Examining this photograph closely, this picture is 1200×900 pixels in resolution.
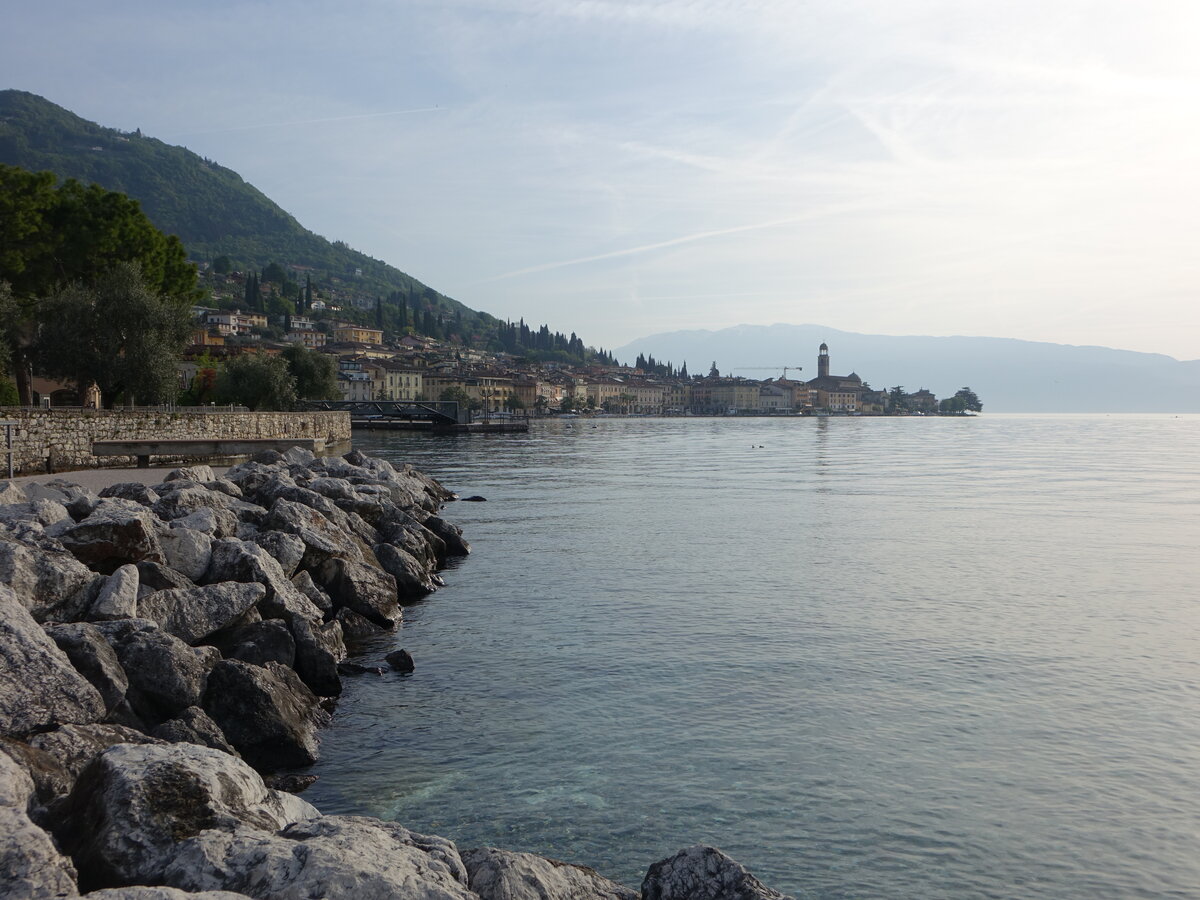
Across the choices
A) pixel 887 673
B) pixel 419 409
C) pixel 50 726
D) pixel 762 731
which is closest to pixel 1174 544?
pixel 887 673

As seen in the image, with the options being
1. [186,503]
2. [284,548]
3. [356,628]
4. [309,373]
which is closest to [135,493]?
[186,503]

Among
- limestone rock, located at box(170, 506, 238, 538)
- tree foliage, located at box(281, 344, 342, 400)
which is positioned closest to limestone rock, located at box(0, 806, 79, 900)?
limestone rock, located at box(170, 506, 238, 538)

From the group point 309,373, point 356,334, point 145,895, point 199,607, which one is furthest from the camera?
point 356,334

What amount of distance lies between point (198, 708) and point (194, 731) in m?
0.26

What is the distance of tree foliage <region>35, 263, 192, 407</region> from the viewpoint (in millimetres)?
31812

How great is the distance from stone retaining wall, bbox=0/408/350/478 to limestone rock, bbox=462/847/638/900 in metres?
19.7

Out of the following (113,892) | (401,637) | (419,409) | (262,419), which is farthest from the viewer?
(419,409)

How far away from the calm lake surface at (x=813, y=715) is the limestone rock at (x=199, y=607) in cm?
128

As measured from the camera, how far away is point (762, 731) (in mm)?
8219

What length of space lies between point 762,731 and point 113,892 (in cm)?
558

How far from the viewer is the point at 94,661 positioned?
273 inches

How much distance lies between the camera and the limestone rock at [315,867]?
3.91 metres

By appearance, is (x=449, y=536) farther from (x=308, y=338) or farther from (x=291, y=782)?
(x=308, y=338)

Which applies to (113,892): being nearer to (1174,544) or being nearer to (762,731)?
(762,731)
